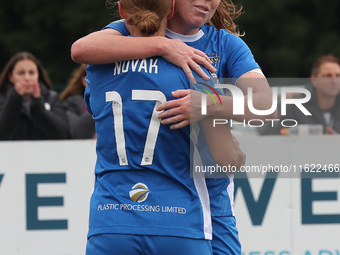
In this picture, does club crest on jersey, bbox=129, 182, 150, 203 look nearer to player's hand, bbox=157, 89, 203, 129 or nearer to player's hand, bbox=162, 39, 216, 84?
player's hand, bbox=157, 89, 203, 129

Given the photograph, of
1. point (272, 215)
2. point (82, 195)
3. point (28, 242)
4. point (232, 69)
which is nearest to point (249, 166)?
point (272, 215)

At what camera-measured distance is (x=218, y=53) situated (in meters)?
2.54

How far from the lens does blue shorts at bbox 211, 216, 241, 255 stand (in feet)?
8.75

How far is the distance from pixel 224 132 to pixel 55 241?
3.14 meters

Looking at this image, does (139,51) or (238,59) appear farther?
(238,59)

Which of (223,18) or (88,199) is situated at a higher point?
(223,18)

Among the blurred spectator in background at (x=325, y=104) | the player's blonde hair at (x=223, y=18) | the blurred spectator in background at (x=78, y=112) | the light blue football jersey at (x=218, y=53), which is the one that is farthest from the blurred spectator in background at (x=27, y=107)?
the light blue football jersey at (x=218, y=53)

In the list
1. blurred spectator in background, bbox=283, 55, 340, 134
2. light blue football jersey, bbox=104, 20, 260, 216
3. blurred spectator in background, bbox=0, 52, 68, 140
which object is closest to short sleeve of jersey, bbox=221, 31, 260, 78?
light blue football jersey, bbox=104, 20, 260, 216

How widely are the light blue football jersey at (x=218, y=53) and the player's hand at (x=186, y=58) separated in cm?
10

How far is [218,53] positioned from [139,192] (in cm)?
62

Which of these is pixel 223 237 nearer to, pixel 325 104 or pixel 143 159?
pixel 143 159

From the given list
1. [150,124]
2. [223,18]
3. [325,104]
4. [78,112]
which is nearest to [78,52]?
[150,124]

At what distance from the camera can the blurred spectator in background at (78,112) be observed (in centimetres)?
561

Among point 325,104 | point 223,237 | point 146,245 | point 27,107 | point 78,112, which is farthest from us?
point 78,112
